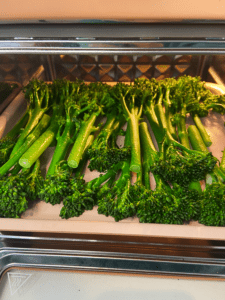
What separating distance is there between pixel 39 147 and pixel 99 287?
84 centimetres

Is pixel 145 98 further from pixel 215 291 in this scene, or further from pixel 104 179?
pixel 215 291

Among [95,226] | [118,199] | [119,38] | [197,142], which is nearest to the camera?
[119,38]

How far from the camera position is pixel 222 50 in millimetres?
1021

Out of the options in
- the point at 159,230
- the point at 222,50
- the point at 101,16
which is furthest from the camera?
the point at 159,230

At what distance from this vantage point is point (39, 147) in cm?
154

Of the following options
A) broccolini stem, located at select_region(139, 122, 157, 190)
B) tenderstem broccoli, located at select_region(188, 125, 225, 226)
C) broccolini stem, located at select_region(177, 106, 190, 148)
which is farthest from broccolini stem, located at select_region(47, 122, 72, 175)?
tenderstem broccoli, located at select_region(188, 125, 225, 226)

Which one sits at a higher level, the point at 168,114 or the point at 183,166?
the point at 168,114

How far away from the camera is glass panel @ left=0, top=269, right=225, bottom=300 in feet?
3.93

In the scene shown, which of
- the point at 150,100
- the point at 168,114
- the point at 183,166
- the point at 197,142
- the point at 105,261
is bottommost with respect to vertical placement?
the point at 105,261

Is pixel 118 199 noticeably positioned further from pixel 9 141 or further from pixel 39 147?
pixel 9 141

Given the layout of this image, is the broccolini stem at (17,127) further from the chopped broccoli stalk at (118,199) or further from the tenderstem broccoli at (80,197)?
the chopped broccoli stalk at (118,199)

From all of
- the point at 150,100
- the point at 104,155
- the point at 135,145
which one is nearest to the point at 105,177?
the point at 104,155

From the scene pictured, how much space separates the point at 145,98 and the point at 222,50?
2.92 ft

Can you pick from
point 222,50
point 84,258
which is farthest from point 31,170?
point 222,50
